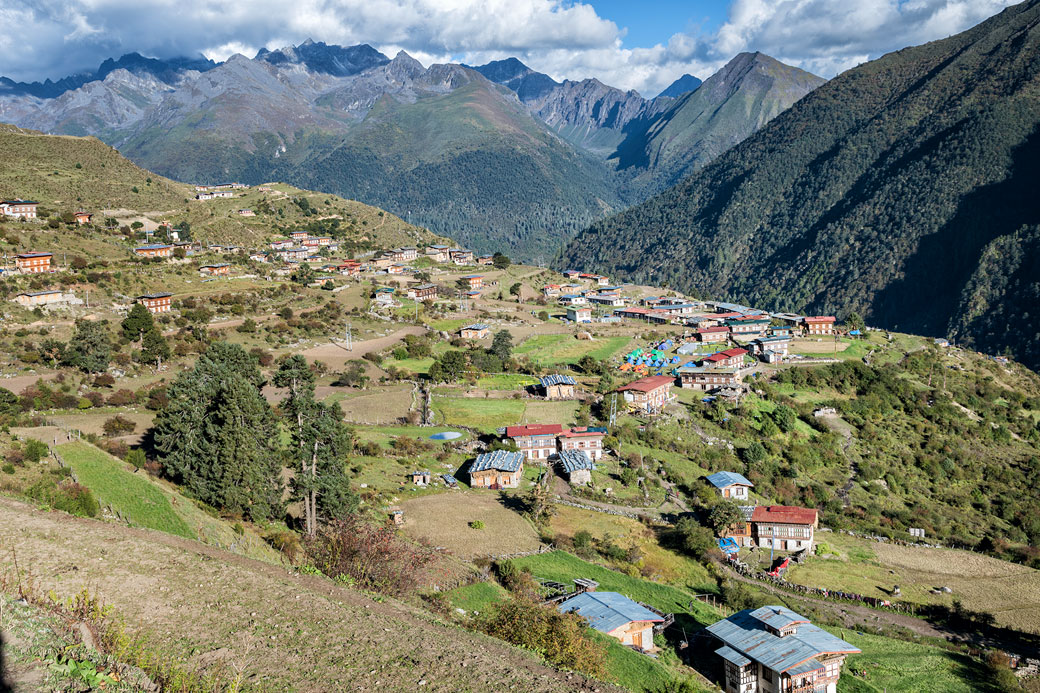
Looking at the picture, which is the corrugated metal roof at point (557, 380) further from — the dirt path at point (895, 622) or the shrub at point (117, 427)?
the shrub at point (117, 427)

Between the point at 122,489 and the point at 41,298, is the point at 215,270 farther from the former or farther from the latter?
the point at 122,489

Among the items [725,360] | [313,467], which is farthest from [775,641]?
[725,360]

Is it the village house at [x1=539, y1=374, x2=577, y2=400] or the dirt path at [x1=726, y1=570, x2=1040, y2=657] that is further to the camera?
the village house at [x1=539, y1=374, x2=577, y2=400]

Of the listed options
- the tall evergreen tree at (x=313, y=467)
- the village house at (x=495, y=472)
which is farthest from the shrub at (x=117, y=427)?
the village house at (x=495, y=472)

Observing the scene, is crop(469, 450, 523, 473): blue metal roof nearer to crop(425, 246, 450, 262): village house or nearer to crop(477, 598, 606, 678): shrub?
crop(477, 598, 606, 678): shrub

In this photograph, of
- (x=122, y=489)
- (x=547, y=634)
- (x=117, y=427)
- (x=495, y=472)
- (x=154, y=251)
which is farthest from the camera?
(x=154, y=251)

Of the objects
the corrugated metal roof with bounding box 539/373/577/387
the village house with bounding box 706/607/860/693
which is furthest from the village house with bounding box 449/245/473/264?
the village house with bounding box 706/607/860/693
